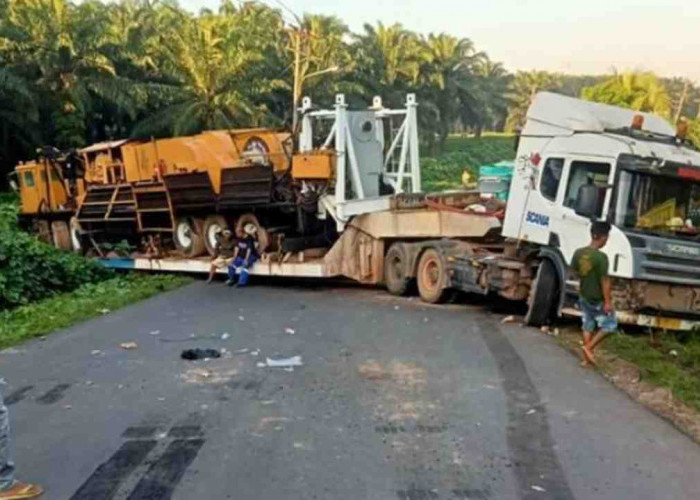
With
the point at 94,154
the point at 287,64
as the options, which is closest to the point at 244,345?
the point at 94,154

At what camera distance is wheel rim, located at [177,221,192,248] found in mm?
18422

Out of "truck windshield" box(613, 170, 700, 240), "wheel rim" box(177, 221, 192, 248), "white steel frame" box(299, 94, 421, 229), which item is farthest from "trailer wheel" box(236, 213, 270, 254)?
"truck windshield" box(613, 170, 700, 240)

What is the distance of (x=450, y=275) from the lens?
1315 centimetres

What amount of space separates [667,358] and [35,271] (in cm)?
1272

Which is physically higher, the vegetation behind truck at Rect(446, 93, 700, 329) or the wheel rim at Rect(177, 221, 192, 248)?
the vegetation behind truck at Rect(446, 93, 700, 329)

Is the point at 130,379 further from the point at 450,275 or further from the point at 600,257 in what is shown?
the point at 450,275

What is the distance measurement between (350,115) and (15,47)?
863 inches

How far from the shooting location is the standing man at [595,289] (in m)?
8.56

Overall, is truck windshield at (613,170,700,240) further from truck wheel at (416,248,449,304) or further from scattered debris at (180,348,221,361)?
scattered debris at (180,348,221,361)

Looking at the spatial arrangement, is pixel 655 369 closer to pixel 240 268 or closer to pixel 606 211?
pixel 606 211

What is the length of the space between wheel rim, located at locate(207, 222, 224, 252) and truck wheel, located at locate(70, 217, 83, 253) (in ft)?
14.2

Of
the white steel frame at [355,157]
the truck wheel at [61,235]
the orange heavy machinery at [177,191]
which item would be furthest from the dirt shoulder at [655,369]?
the truck wheel at [61,235]

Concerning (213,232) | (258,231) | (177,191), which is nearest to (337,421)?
(258,231)

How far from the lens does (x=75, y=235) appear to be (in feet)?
68.2
